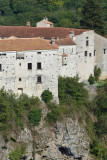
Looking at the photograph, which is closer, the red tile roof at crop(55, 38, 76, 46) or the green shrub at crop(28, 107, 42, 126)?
the green shrub at crop(28, 107, 42, 126)

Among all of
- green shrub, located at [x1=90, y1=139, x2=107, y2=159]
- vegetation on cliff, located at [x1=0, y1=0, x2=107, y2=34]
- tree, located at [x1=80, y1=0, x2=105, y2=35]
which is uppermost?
vegetation on cliff, located at [x1=0, y1=0, x2=107, y2=34]

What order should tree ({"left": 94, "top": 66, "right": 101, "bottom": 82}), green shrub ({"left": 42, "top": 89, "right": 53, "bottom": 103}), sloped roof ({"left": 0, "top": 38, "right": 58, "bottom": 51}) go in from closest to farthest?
1. sloped roof ({"left": 0, "top": 38, "right": 58, "bottom": 51})
2. green shrub ({"left": 42, "top": 89, "right": 53, "bottom": 103})
3. tree ({"left": 94, "top": 66, "right": 101, "bottom": 82})

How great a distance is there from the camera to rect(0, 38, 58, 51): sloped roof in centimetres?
6047

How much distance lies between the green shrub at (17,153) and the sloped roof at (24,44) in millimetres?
11318

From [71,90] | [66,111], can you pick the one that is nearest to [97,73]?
[71,90]

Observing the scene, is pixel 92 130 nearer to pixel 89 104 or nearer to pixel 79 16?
pixel 89 104

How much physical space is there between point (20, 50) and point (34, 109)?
6986 mm

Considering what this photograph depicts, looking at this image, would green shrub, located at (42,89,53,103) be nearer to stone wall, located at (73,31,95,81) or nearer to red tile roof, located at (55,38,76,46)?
red tile roof, located at (55,38,76,46)

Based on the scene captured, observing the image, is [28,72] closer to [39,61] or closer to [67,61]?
[39,61]

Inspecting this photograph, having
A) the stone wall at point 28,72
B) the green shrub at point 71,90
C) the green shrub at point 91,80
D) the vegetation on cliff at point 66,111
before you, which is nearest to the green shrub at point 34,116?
the vegetation on cliff at point 66,111

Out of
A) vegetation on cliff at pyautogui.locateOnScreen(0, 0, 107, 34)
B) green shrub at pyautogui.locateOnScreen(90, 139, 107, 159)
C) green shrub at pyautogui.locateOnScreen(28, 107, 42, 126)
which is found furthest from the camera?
vegetation on cliff at pyautogui.locateOnScreen(0, 0, 107, 34)

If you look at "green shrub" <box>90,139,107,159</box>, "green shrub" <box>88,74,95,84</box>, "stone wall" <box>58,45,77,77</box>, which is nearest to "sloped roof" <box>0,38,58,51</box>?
"stone wall" <box>58,45,77,77</box>

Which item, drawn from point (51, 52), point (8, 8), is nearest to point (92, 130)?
point (51, 52)

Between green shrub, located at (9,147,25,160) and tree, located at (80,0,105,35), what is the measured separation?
2730cm
